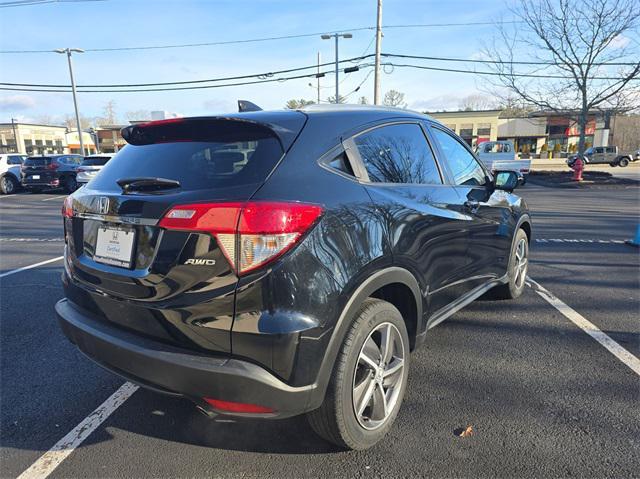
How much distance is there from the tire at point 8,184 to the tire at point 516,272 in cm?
2171

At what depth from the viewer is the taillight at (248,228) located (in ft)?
5.82

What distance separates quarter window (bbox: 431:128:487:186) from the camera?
10.7 feet

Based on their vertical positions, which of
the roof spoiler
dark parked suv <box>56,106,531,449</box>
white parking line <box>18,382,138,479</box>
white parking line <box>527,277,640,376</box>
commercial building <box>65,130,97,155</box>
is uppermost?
commercial building <box>65,130,97,155</box>

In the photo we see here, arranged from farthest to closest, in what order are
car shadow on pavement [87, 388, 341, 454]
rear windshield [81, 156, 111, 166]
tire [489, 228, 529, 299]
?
rear windshield [81, 156, 111, 166], tire [489, 228, 529, 299], car shadow on pavement [87, 388, 341, 454]

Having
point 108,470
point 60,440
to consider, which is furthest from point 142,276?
point 60,440

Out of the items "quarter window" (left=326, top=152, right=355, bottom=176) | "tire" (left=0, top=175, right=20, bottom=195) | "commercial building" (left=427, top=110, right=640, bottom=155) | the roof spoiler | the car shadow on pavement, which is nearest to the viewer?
"quarter window" (left=326, top=152, right=355, bottom=176)

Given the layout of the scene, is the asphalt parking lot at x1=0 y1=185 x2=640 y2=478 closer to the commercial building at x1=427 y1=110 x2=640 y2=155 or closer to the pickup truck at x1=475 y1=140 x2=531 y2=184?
the pickup truck at x1=475 y1=140 x2=531 y2=184

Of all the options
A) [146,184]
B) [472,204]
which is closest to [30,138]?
[146,184]

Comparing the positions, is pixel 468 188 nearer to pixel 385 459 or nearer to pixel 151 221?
pixel 385 459

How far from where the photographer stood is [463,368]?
10.2ft

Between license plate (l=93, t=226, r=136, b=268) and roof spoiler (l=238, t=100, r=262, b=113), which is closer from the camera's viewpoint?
license plate (l=93, t=226, r=136, b=268)

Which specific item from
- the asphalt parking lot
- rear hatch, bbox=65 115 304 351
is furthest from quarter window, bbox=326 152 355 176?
the asphalt parking lot

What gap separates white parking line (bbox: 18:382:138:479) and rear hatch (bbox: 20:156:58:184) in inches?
740

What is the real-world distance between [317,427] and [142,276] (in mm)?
1115
